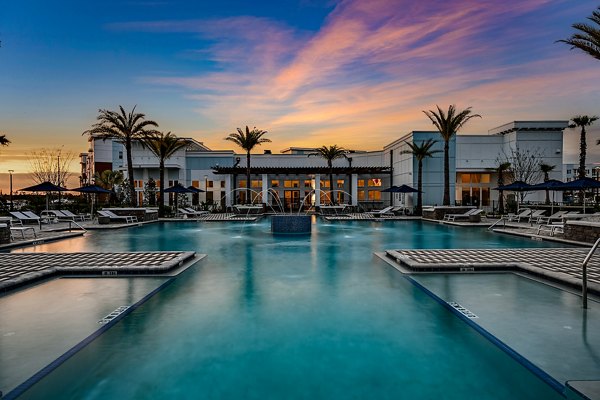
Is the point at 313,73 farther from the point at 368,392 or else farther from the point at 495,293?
the point at 368,392

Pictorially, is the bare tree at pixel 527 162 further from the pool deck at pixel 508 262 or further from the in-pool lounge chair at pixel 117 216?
the in-pool lounge chair at pixel 117 216

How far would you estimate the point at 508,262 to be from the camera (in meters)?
9.62

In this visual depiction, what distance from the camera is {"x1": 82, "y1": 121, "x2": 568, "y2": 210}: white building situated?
3656 centimetres

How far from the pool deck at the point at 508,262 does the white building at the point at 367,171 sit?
70.3ft

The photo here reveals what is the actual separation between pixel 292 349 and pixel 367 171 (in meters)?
36.6

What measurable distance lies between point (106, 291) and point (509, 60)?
→ 25.6 metres

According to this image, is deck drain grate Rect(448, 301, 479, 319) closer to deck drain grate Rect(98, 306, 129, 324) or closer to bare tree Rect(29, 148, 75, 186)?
deck drain grate Rect(98, 306, 129, 324)

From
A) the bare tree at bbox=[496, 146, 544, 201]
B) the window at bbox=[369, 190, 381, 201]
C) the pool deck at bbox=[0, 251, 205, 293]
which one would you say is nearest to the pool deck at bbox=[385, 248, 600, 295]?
the pool deck at bbox=[0, 251, 205, 293]

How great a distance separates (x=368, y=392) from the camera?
360 cm

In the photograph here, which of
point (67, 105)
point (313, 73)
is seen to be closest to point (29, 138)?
point (67, 105)

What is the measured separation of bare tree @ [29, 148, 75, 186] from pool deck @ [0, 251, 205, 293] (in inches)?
1936

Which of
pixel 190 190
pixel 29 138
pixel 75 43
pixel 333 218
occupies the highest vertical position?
pixel 75 43

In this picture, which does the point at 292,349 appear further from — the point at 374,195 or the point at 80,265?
the point at 374,195

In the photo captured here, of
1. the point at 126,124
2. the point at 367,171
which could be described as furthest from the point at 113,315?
the point at 367,171
